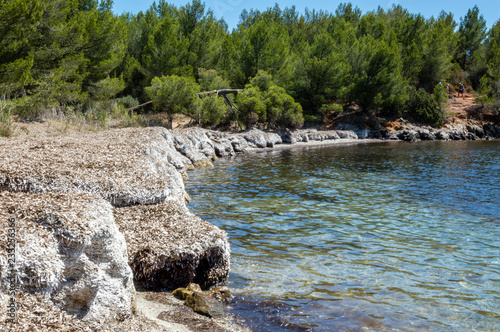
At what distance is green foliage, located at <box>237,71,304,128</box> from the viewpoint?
34.0 metres

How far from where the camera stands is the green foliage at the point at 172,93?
29.0m

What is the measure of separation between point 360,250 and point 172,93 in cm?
2385

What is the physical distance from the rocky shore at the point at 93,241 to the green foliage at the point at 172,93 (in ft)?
62.6

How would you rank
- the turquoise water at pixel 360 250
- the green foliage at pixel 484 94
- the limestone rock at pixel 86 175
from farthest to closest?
1. the green foliage at pixel 484 94
2. the limestone rock at pixel 86 175
3. the turquoise water at pixel 360 250

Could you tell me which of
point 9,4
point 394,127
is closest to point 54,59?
point 9,4

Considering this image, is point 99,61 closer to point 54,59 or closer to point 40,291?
point 54,59

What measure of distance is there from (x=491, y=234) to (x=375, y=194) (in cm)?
497

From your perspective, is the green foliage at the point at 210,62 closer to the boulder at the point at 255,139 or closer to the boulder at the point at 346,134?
the boulder at the point at 255,139

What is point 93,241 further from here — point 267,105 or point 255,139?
point 267,105

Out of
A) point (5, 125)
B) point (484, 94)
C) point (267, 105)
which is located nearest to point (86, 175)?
point (5, 125)

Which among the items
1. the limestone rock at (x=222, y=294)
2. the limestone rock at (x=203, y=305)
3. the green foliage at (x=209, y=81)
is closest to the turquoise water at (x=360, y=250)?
the limestone rock at (x=222, y=294)

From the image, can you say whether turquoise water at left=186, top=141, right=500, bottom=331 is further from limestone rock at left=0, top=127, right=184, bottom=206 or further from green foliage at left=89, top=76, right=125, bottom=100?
green foliage at left=89, top=76, right=125, bottom=100

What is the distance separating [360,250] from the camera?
7.91m

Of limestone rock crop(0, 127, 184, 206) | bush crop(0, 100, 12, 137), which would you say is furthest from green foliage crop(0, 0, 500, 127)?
limestone rock crop(0, 127, 184, 206)
